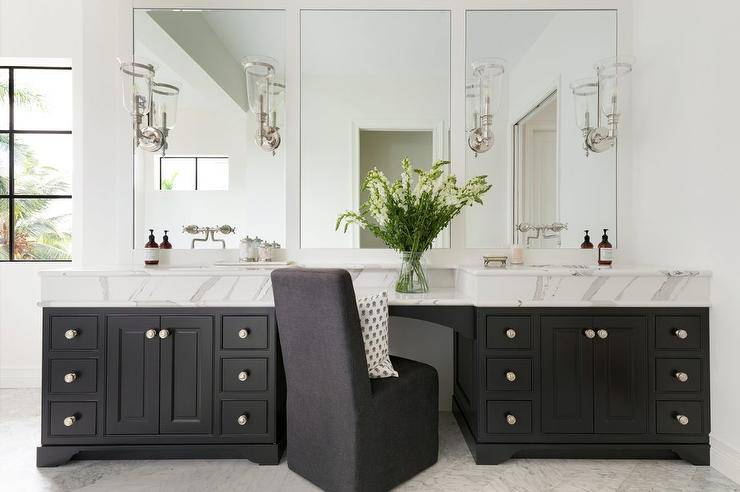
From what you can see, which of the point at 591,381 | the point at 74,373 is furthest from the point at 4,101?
the point at 591,381

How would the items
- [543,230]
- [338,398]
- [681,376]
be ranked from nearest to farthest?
[338,398] → [681,376] → [543,230]

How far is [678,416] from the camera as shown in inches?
76.9

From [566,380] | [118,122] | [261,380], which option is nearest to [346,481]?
[261,380]

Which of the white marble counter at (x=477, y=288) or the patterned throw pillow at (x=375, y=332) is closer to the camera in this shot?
the patterned throw pillow at (x=375, y=332)

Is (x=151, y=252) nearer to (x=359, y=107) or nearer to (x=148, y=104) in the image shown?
(x=148, y=104)

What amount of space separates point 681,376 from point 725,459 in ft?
1.25

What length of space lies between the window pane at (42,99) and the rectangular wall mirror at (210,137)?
1243mm

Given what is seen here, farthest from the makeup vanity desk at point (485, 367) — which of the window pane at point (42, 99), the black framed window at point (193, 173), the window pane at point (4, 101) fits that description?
the window pane at point (4, 101)

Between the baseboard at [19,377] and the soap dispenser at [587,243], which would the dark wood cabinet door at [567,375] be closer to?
the soap dispenser at [587,243]

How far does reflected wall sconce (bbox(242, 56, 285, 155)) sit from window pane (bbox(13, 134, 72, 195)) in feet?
6.00

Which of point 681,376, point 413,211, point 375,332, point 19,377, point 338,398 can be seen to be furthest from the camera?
point 19,377

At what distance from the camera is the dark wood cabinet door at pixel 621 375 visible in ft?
6.43

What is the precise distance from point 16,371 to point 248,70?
2.68 meters

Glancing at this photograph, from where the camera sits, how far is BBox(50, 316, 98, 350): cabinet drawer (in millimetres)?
1963
